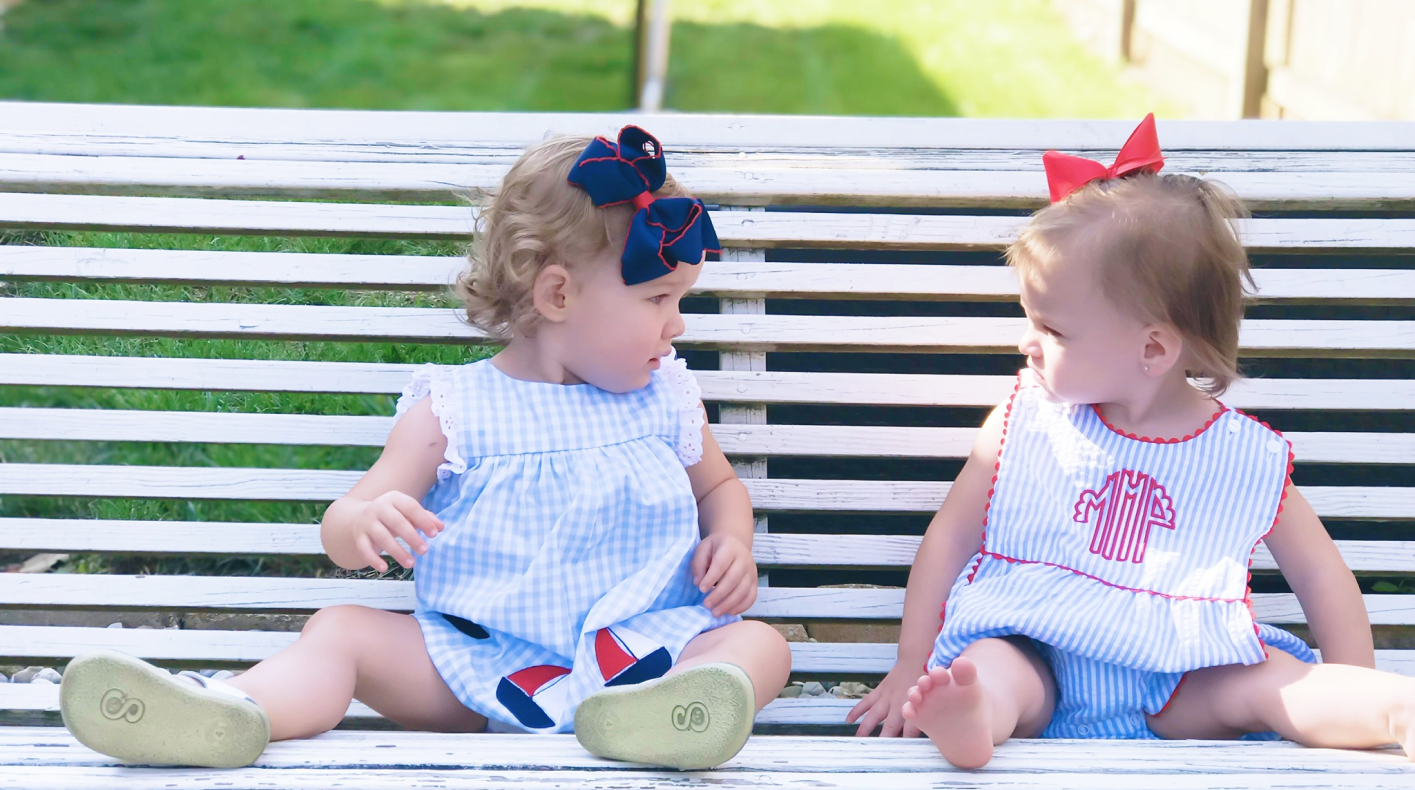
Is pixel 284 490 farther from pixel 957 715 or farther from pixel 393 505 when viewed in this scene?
pixel 957 715

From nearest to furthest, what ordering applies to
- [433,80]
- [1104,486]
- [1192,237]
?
[1192,237] < [1104,486] < [433,80]

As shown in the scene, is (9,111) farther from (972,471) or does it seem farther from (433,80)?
(433,80)

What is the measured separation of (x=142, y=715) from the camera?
54.7 inches

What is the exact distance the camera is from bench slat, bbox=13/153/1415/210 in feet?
7.32

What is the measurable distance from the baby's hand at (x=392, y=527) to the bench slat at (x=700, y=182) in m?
0.78

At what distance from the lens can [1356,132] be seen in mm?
2408

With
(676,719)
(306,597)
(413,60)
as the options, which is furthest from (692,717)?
(413,60)

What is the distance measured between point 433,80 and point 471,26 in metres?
1.45

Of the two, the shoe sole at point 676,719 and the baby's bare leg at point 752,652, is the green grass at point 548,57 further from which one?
the shoe sole at point 676,719

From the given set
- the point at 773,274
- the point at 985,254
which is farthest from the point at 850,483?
the point at 985,254

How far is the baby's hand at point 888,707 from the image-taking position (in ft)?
6.18

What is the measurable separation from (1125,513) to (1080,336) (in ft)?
0.99

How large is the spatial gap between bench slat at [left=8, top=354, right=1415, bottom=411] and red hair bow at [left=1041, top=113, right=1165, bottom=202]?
0.41 meters

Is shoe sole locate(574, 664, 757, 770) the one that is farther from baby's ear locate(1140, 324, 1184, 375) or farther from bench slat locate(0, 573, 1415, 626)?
baby's ear locate(1140, 324, 1184, 375)
